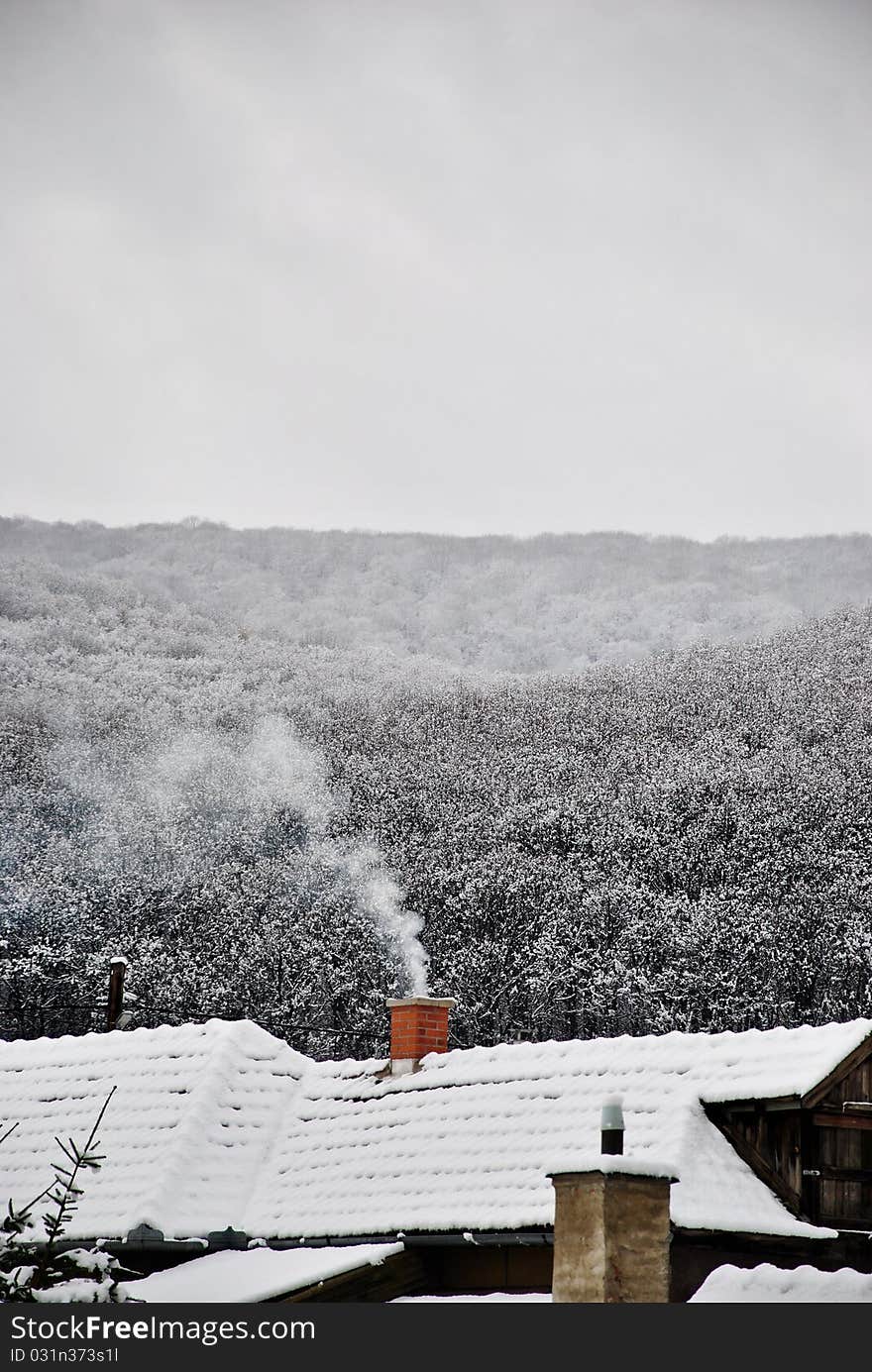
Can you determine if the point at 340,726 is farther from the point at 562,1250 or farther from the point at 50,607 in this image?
the point at 562,1250

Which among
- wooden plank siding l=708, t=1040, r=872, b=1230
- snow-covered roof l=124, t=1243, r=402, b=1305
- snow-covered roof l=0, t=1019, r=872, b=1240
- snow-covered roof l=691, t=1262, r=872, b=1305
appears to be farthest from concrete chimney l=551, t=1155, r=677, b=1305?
wooden plank siding l=708, t=1040, r=872, b=1230

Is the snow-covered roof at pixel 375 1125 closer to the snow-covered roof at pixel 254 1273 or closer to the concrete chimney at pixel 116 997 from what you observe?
the snow-covered roof at pixel 254 1273

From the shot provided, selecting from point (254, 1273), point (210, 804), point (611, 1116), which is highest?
point (210, 804)

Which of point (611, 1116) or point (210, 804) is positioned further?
point (210, 804)

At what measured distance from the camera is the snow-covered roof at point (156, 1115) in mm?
13141

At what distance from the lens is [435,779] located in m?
35.2

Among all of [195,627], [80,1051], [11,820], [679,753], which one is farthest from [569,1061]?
[195,627]

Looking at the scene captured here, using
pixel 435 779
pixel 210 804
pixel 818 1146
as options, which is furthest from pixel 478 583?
pixel 818 1146

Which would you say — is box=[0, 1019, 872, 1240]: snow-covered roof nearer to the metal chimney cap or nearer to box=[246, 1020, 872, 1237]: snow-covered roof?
box=[246, 1020, 872, 1237]: snow-covered roof

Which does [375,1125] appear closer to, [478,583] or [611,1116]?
[611,1116]

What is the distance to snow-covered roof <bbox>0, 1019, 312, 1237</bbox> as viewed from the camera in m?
13.1

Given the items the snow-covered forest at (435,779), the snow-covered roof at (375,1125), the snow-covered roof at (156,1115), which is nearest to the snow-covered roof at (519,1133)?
the snow-covered roof at (375,1125)

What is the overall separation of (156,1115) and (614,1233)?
7.34 metres

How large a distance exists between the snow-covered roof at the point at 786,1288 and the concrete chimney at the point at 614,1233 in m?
0.52
